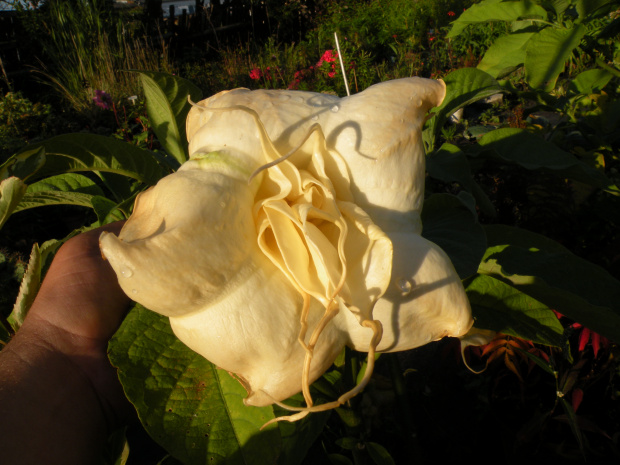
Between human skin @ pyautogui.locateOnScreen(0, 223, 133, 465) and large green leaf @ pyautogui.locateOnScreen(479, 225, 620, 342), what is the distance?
519mm

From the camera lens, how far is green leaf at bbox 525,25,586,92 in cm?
96

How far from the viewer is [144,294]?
0.36 metres

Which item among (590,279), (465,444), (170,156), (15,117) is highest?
(170,156)

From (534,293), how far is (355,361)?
25 centimetres

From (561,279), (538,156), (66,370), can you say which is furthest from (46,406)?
(538,156)

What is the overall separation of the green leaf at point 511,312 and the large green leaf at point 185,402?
11.9 inches

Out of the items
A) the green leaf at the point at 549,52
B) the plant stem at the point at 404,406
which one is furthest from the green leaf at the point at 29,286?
the green leaf at the point at 549,52

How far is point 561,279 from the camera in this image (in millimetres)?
623

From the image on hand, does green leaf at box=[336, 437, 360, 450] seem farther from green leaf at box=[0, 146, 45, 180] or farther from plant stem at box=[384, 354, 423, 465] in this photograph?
green leaf at box=[0, 146, 45, 180]

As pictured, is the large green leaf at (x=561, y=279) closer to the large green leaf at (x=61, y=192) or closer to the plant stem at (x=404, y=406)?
the plant stem at (x=404, y=406)

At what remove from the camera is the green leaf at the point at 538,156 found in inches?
30.1

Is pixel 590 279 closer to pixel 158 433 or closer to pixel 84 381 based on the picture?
pixel 158 433

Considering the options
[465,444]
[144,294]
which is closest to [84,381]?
[144,294]

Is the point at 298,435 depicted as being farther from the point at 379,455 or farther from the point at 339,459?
the point at 339,459
